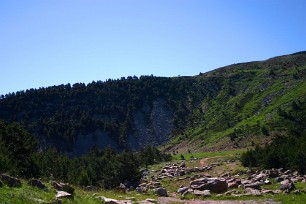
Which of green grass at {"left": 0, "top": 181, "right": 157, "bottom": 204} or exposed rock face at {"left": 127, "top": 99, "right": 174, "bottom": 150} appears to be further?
exposed rock face at {"left": 127, "top": 99, "right": 174, "bottom": 150}

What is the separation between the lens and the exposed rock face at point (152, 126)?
490ft

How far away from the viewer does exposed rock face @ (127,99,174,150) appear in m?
149

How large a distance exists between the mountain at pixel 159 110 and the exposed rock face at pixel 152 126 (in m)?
0.30

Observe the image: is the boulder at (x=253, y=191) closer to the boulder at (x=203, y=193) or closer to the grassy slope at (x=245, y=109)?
the boulder at (x=203, y=193)

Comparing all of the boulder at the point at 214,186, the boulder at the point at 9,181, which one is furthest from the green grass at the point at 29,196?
the boulder at the point at 214,186

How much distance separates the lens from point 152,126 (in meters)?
159

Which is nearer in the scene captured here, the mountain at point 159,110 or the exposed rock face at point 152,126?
the mountain at point 159,110

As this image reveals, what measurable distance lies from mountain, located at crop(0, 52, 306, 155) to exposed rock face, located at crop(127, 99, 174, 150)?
30cm

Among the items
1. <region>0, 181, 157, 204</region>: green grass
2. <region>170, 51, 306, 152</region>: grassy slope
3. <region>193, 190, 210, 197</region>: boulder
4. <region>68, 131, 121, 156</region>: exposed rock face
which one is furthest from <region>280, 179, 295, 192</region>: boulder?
<region>68, 131, 121, 156</region>: exposed rock face

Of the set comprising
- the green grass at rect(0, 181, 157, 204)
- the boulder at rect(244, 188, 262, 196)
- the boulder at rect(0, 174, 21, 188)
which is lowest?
the boulder at rect(244, 188, 262, 196)

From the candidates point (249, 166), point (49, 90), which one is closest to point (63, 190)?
point (249, 166)

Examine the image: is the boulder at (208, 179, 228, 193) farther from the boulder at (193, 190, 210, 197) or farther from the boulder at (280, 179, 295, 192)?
the boulder at (280, 179, 295, 192)

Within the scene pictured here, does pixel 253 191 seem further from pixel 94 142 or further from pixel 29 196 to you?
pixel 94 142

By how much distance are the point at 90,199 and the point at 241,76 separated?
179 meters
